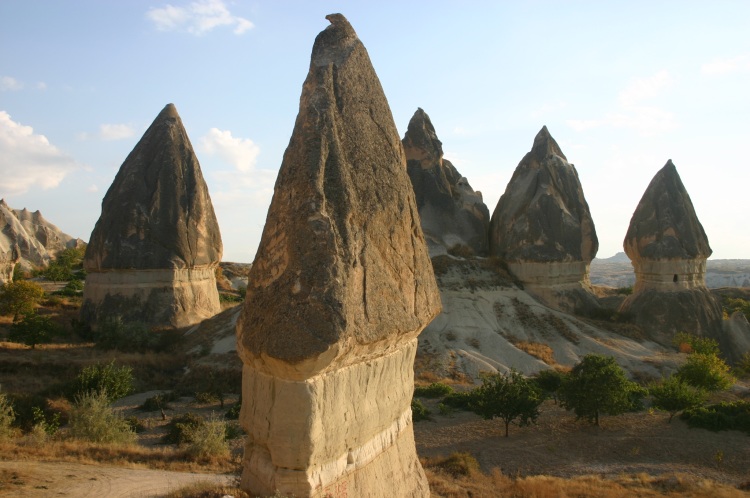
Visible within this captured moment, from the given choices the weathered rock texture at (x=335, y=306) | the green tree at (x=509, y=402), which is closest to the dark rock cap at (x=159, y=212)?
the green tree at (x=509, y=402)

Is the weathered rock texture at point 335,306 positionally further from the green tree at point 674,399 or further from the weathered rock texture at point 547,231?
the weathered rock texture at point 547,231

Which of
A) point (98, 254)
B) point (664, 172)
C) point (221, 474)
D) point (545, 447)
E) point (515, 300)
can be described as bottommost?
point (545, 447)

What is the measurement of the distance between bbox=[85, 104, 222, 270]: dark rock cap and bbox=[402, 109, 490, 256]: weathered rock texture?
994 centimetres

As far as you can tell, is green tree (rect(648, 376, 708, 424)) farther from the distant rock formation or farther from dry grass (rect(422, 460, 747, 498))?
the distant rock formation

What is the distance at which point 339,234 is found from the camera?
6125 mm

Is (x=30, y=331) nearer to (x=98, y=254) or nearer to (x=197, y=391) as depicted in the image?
(x=98, y=254)

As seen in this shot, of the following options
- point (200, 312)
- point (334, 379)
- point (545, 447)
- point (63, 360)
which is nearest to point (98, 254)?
point (200, 312)

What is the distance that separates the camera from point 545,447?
1372cm

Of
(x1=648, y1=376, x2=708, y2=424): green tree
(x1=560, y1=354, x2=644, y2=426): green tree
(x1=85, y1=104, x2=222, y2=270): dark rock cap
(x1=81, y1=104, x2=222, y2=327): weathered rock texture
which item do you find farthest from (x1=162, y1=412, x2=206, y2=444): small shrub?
(x1=85, y1=104, x2=222, y2=270): dark rock cap

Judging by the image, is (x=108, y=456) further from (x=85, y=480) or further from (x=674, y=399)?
(x=674, y=399)

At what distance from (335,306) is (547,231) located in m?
23.6

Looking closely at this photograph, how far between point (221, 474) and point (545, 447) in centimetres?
791

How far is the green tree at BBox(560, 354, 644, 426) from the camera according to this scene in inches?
587

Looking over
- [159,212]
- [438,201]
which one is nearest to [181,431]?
[159,212]
